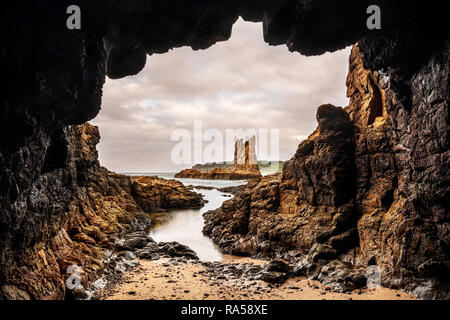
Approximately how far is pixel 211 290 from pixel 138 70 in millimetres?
11940

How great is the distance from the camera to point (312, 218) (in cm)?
1677

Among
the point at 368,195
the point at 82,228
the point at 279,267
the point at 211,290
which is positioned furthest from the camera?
the point at 82,228

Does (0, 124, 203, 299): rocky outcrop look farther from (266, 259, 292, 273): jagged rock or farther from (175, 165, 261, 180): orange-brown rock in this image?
(175, 165, 261, 180): orange-brown rock

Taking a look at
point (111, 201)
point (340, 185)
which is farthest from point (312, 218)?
point (111, 201)

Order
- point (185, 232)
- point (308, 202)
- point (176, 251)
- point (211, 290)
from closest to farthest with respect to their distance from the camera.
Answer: point (211, 290) → point (308, 202) → point (176, 251) → point (185, 232)

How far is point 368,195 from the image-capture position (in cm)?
1444

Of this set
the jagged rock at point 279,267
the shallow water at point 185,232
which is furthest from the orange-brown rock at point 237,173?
the jagged rock at point 279,267

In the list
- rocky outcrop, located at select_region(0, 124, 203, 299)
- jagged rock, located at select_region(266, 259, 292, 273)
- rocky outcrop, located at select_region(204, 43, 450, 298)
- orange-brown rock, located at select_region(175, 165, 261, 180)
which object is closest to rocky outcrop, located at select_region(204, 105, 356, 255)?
rocky outcrop, located at select_region(204, 43, 450, 298)

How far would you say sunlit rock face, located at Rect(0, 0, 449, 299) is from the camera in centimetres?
689

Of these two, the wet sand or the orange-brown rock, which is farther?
the orange-brown rock

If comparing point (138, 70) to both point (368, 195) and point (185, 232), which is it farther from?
point (185, 232)

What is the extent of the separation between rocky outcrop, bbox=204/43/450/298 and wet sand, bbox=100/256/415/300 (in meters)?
1.12

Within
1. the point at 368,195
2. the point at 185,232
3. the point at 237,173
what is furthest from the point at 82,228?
the point at 237,173
